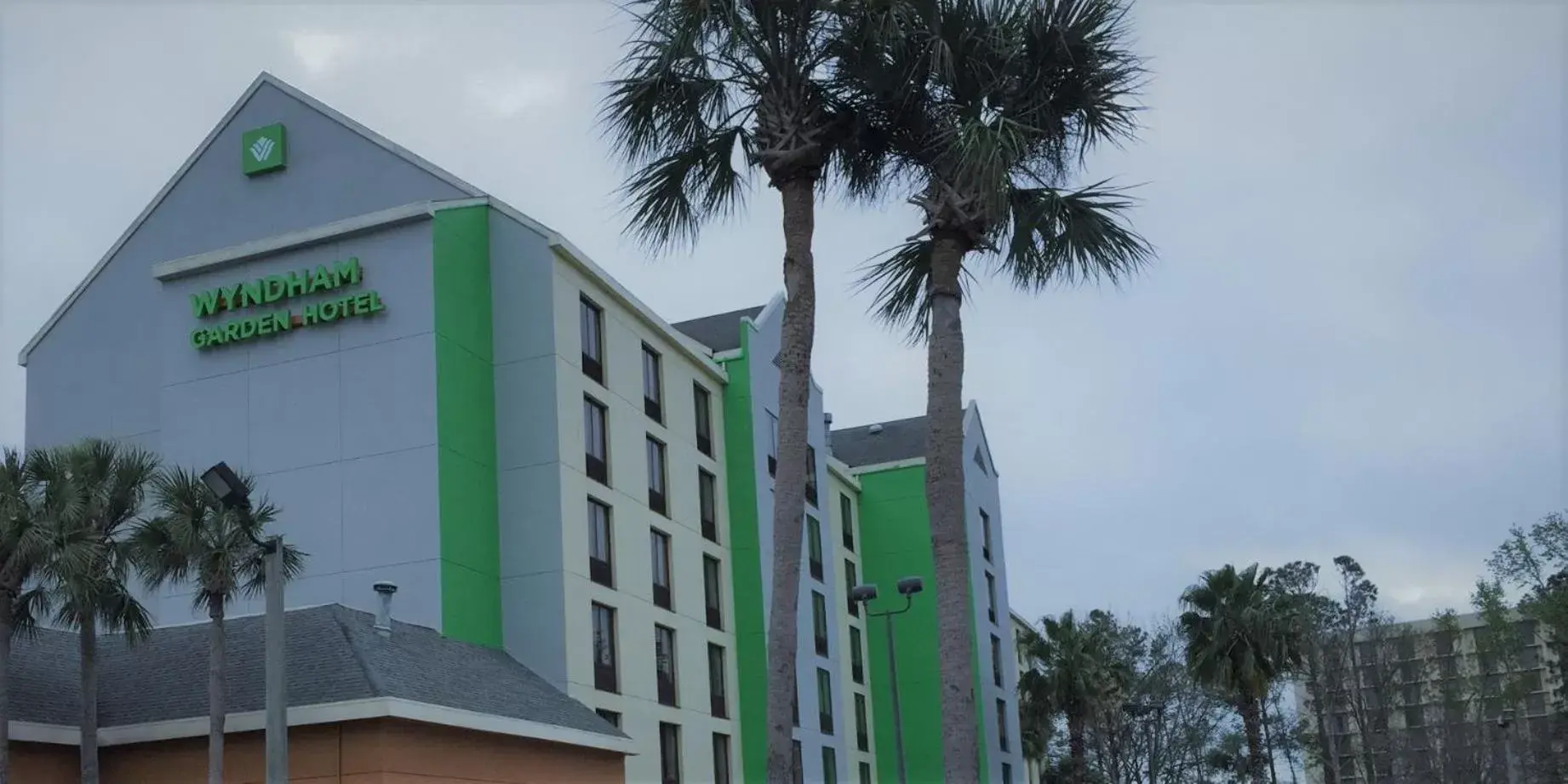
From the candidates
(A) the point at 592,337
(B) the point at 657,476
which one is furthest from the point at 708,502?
(A) the point at 592,337

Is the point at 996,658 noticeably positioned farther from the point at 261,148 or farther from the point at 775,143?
the point at 775,143

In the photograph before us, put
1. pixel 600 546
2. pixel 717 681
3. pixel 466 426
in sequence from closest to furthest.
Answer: pixel 466 426 < pixel 600 546 < pixel 717 681

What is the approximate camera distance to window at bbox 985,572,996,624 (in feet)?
212

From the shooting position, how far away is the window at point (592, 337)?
37531mm

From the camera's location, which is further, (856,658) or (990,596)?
(990,596)

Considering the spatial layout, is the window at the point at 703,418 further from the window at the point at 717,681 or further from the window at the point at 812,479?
the window at the point at 812,479

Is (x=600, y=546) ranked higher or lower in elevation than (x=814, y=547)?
lower

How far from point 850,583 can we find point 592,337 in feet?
73.2

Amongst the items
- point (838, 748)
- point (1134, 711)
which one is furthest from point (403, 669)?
point (1134, 711)

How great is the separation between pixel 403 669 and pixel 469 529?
7.52 m

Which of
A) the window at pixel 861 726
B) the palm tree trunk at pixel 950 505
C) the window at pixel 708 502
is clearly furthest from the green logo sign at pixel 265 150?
the window at pixel 861 726

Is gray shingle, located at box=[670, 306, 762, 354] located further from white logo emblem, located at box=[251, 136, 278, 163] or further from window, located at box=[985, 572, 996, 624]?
window, located at box=[985, 572, 996, 624]

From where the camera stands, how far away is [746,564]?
4462 centimetres

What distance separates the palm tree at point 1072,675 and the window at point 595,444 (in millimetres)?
29552
